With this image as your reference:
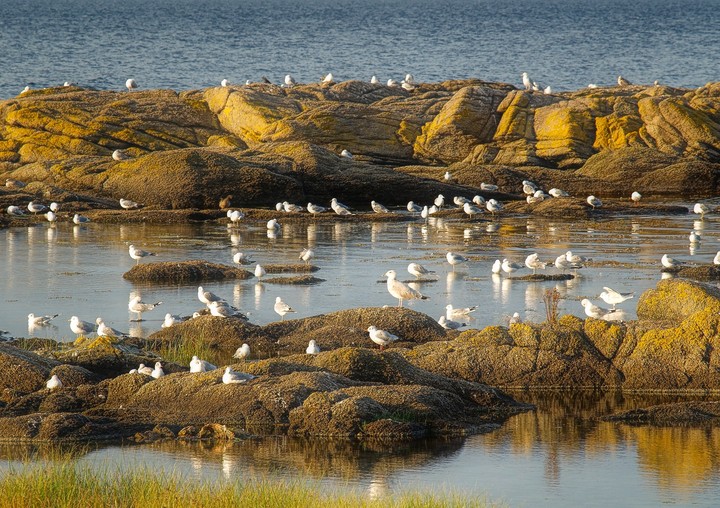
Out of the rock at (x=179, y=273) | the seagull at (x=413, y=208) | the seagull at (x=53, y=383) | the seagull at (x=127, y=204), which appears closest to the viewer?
the seagull at (x=53, y=383)

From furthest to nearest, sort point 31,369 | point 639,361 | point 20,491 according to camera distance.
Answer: point 639,361, point 31,369, point 20,491

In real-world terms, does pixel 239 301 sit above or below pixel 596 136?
below

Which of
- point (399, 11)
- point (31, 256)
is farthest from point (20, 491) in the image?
point (399, 11)

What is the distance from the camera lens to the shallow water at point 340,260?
20.1 m

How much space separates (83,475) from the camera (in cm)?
1008

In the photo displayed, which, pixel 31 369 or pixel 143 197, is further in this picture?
pixel 143 197

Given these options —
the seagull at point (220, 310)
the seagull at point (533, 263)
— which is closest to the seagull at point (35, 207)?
the seagull at point (533, 263)

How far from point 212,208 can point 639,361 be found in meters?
22.0

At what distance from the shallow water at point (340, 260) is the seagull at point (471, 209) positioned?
26.2 inches

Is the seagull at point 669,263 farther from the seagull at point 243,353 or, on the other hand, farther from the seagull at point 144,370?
the seagull at point 144,370

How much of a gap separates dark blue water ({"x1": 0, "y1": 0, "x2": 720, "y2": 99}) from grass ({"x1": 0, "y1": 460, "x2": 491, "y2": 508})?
251ft

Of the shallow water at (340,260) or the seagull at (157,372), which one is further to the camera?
the shallow water at (340,260)

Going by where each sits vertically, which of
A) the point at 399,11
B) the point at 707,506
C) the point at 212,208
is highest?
the point at 399,11

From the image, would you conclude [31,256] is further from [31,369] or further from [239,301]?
[31,369]
